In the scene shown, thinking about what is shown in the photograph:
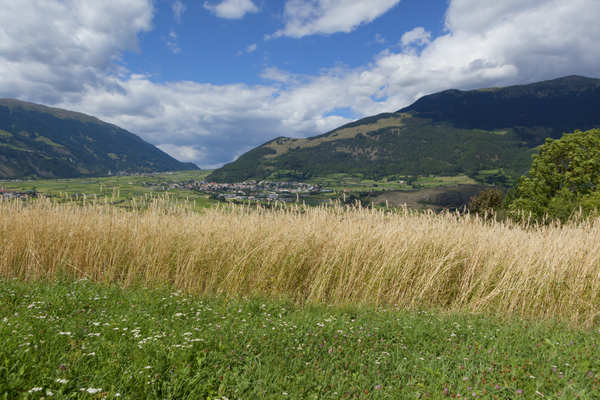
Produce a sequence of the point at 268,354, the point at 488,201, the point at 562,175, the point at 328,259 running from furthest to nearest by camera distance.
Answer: the point at 488,201, the point at 562,175, the point at 328,259, the point at 268,354

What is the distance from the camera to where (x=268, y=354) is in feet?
12.1

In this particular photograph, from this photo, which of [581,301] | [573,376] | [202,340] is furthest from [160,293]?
[581,301]

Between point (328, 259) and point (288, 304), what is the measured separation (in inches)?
61.2

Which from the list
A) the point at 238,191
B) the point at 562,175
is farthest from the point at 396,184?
the point at 562,175

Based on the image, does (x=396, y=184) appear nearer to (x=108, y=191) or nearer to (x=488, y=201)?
(x=488, y=201)

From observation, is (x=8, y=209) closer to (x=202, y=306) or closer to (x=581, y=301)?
(x=202, y=306)

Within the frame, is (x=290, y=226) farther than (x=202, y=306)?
Yes

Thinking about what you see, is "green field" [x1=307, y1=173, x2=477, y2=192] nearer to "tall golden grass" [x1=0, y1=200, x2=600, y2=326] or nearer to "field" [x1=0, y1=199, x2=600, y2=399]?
"tall golden grass" [x1=0, y1=200, x2=600, y2=326]

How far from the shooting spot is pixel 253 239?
7.25 m

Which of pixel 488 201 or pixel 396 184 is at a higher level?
pixel 488 201

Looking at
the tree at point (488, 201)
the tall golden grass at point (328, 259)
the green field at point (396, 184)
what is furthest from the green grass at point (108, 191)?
the green field at point (396, 184)

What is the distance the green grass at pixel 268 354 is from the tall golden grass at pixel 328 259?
1185mm

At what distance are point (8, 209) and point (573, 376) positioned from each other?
1258 cm

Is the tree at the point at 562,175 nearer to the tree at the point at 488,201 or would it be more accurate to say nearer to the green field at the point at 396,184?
the tree at the point at 488,201
